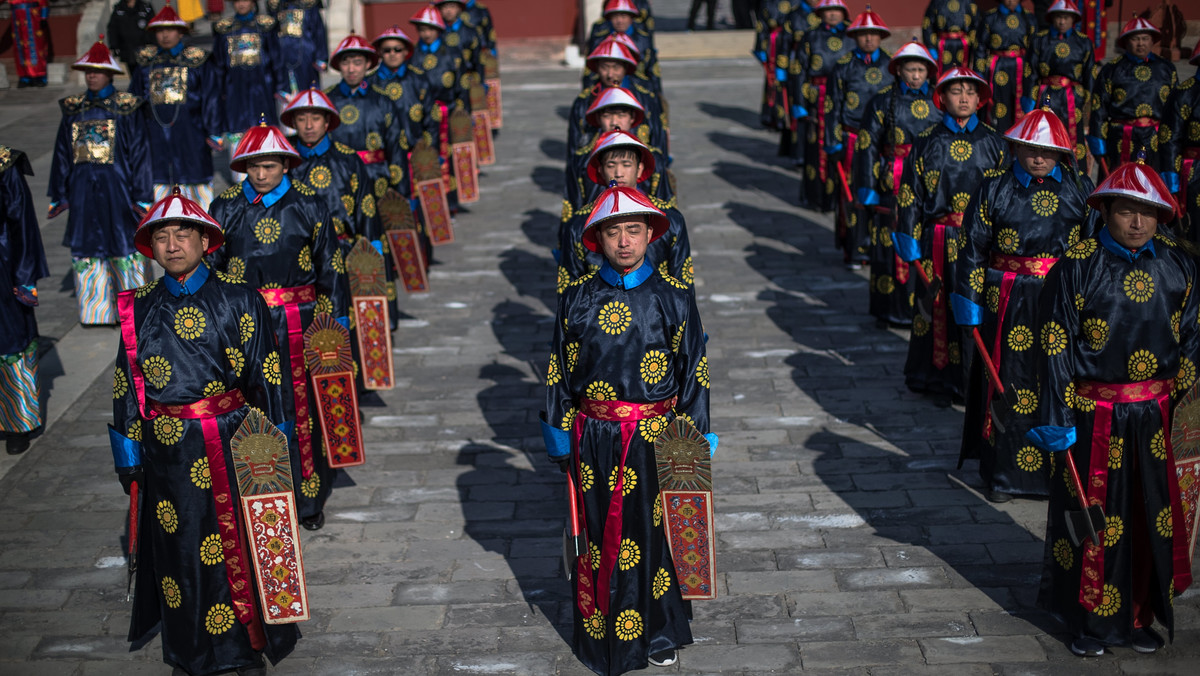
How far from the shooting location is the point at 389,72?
480 inches

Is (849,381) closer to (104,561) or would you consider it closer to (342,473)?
(342,473)

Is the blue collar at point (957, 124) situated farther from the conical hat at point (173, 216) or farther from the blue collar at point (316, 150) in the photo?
the conical hat at point (173, 216)

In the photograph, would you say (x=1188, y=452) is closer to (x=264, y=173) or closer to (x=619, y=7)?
(x=264, y=173)

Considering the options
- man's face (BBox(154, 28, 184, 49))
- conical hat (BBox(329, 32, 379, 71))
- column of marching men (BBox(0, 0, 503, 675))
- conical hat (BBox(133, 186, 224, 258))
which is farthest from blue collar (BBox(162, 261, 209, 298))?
man's face (BBox(154, 28, 184, 49))

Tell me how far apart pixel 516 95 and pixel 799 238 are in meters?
9.15

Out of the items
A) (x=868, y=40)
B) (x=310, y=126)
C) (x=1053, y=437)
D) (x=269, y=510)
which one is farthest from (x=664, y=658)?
(x=868, y=40)

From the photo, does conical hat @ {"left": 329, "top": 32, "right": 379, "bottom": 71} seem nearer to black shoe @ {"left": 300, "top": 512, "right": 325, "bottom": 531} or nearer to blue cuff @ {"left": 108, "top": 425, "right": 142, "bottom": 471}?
black shoe @ {"left": 300, "top": 512, "right": 325, "bottom": 531}

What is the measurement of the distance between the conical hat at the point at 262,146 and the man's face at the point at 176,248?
1641mm

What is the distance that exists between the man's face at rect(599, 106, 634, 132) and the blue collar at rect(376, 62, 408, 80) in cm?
408

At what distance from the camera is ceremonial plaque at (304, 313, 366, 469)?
7242 mm

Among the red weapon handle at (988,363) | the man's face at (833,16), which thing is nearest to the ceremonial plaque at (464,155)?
the man's face at (833,16)

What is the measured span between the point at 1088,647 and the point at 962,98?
422 cm

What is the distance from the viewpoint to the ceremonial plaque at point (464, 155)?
44.3 ft

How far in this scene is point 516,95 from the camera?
2086 cm
